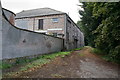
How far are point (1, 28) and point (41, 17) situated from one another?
1154cm

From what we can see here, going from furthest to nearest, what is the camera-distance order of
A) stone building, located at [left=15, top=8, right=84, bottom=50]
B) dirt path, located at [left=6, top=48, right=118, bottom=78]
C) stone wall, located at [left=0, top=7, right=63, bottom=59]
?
stone building, located at [left=15, top=8, right=84, bottom=50], stone wall, located at [left=0, top=7, right=63, bottom=59], dirt path, located at [left=6, top=48, right=118, bottom=78]

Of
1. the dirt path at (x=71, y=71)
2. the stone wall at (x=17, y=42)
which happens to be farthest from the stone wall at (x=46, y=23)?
the dirt path at (x=71, y=71)

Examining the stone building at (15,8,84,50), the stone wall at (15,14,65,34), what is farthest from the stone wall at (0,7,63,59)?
the stone wall at (15,14,65,34)

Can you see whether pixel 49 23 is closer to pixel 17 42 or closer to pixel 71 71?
pixel 17 42

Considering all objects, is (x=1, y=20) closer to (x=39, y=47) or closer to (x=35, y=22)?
(x=39, y=47)

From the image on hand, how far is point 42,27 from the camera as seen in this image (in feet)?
49.4

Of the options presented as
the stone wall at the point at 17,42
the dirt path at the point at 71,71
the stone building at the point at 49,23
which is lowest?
the dirt path at the point at 71,71

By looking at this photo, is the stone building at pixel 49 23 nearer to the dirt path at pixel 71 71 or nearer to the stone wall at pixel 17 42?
the stone wall at pixel 17 42

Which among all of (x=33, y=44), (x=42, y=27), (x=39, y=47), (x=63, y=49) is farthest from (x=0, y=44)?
(x=42, y=27)

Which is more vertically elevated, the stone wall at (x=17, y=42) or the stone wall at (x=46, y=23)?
the stone wall at (x=46, y=23)

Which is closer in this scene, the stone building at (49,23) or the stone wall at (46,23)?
the stone building at (49,23)

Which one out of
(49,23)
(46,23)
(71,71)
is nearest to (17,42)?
(71,71)

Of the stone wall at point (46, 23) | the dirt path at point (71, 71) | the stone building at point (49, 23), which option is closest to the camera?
the dirt path at point (71, 71)

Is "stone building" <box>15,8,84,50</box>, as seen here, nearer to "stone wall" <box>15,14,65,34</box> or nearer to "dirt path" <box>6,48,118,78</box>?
"stone wall" <box>15,14,65,34</box>
